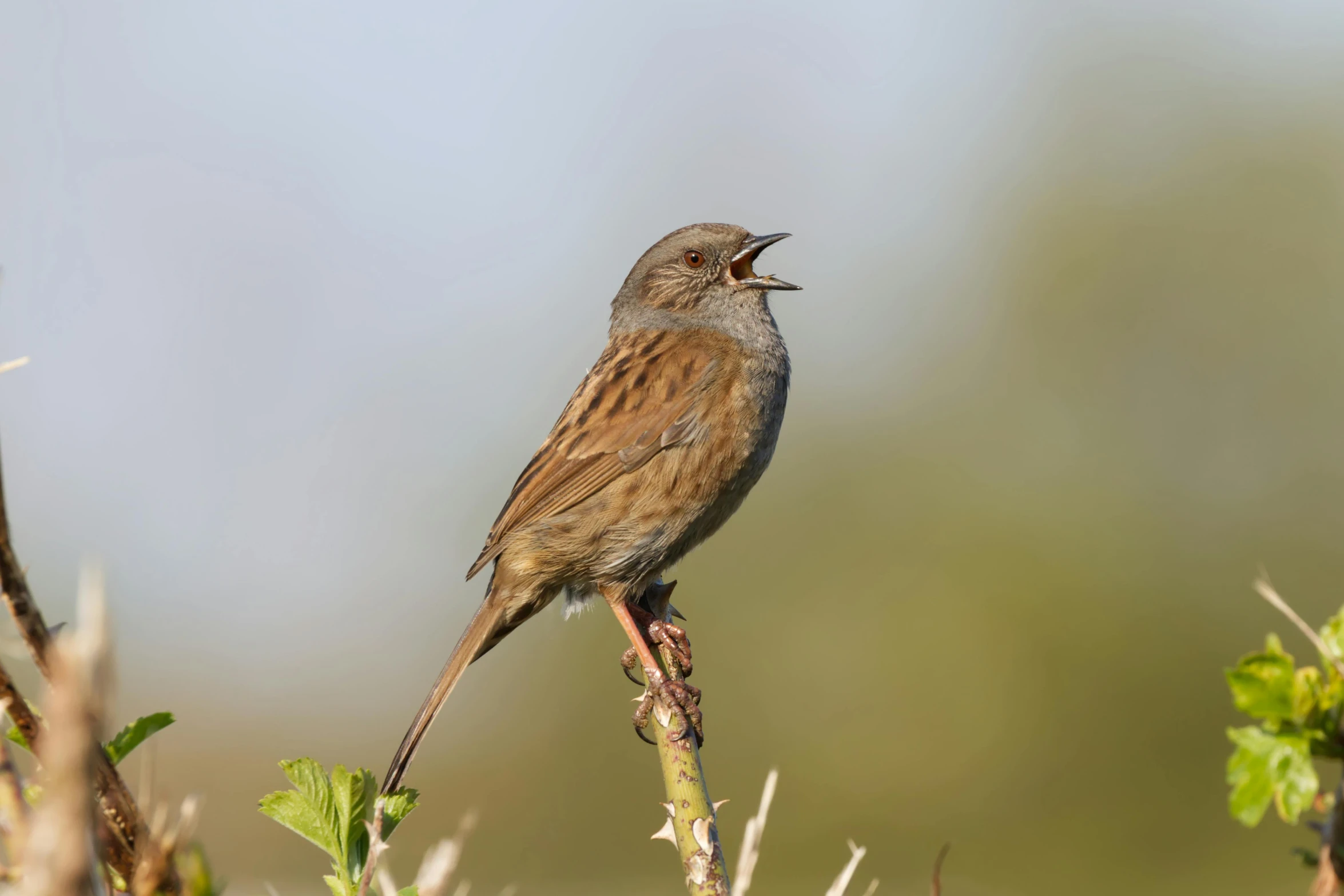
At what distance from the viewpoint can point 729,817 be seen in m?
10.9

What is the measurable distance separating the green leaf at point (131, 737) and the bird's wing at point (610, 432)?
125 inches

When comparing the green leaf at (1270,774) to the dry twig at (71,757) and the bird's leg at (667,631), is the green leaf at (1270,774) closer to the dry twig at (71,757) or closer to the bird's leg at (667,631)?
the dry twig at (71,757)

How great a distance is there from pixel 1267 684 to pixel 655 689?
7.39 feet

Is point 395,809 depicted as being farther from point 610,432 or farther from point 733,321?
point 733,321

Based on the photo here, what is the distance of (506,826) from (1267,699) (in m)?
11.3

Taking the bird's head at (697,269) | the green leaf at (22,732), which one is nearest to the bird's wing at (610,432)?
the bird's head at (697,269)

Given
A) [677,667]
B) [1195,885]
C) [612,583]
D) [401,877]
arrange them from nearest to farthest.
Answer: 1. [677,667]
2. [612,583]
3. [401,877]
4. [1195,885]

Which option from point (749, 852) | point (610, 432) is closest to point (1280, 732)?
point (749, 852)

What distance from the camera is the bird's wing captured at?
462cm

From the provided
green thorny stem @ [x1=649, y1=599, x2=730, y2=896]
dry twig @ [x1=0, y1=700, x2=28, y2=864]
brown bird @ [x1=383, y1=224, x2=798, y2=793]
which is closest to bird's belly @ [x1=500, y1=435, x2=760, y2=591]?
brown bird @ [x1=383, y1=224, x2=798, y2=793]

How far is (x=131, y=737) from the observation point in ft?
4.14

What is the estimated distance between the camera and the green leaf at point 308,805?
1523mm

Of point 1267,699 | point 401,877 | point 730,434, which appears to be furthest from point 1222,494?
point 1267,699

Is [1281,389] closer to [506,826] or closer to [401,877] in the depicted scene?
[506,826]
